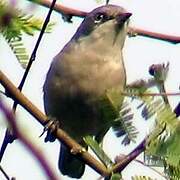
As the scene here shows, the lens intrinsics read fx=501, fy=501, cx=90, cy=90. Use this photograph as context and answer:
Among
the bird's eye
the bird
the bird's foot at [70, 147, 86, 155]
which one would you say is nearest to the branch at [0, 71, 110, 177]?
the bird's foot at [70, 147, 86, 155]

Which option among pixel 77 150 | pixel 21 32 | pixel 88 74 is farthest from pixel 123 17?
pixel 21 32

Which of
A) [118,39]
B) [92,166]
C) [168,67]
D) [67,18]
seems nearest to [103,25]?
[118,39]

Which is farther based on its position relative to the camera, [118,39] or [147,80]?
[118,39]

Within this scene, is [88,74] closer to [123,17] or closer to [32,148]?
[123,17]

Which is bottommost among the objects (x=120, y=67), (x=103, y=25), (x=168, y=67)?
(x=120, y=67)

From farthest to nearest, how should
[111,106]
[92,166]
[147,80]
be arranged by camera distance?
[92,166]
[111,106]
[147,80]

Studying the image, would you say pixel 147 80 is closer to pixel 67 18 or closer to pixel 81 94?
pixel 67 18

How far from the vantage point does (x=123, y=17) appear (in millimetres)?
3090

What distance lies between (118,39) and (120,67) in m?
0.19

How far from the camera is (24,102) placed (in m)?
1.64

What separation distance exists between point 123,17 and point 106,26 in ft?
0.97

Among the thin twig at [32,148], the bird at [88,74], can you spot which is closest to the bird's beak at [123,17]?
the bird at [88,74]

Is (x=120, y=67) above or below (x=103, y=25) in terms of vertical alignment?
below

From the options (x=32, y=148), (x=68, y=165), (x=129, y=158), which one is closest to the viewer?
(x=32, y=148)
